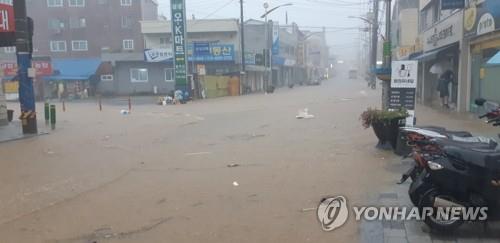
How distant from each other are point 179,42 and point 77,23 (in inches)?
1320

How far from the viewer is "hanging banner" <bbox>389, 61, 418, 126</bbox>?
41.7 feet

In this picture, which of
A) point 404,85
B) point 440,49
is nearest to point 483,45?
point 440,49

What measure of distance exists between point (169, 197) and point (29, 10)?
225ft

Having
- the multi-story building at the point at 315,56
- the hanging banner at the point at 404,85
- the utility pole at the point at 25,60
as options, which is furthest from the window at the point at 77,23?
the hanging banner at the point at 404,85

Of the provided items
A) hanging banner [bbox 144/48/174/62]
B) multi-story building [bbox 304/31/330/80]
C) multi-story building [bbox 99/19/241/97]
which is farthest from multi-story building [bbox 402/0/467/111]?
multi-story building [bbox 304/31/330/80]

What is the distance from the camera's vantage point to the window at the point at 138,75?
55688mm

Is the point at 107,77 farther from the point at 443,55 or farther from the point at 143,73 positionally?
the point at 443,55

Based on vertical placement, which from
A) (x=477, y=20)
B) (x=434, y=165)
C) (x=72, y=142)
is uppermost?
(x=477, y=20)

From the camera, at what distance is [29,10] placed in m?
69.2

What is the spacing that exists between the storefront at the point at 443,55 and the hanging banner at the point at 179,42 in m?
17.2

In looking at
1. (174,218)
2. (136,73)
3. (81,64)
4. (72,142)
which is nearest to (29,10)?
(81,64)

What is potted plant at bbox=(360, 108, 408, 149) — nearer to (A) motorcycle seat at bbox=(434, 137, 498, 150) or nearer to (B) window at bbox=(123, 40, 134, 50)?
(A) motorcycle seat at bbox=(434, 137, 498, 150)

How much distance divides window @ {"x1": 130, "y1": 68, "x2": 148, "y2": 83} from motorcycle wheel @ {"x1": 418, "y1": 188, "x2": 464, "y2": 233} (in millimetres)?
51731

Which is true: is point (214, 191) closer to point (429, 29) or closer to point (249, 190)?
point (249, 190)
